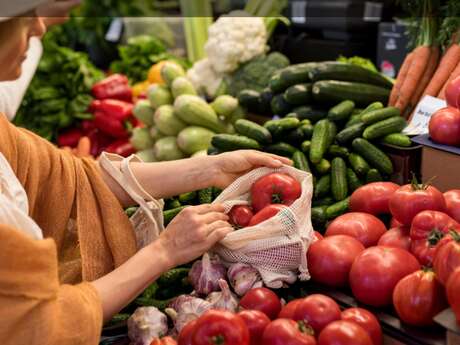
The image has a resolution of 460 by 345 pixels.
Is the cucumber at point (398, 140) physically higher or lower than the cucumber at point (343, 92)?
lower

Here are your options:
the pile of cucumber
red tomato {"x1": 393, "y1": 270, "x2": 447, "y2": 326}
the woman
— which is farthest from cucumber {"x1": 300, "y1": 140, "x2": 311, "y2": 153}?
red tomato {"x1": 393, "y1": 270, "x2": 447, "y2": 326}

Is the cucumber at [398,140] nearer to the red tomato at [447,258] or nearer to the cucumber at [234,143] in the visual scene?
the cucumber at [234,143]

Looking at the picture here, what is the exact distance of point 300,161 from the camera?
252 centimetres

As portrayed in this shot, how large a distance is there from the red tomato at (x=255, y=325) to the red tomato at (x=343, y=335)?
0.52ft

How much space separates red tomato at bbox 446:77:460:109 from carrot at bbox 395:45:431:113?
477 millimetres

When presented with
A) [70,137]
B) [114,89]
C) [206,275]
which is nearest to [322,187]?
[206,275]

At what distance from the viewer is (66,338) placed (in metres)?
1.43

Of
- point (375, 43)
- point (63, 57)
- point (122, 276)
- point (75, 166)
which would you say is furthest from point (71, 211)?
point (63, 57)

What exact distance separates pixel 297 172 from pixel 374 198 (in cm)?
29

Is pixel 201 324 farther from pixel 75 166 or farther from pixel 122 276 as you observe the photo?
pixel 75 166

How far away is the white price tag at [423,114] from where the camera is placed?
2.58 metres

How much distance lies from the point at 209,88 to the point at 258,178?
1.91 meters

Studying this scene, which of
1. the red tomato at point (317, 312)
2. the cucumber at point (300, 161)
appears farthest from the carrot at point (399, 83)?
the red tomato at point (317, 312)

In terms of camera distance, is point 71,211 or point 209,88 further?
point 209,88
